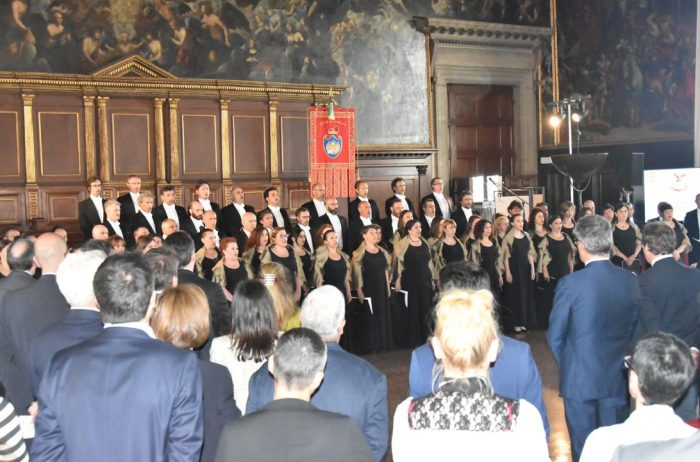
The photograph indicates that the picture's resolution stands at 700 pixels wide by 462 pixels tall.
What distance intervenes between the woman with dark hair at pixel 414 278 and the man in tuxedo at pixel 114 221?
11.0 feet

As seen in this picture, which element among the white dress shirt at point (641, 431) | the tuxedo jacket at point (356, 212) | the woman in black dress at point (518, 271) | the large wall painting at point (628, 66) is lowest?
the woman in black dress at point (518, 271)

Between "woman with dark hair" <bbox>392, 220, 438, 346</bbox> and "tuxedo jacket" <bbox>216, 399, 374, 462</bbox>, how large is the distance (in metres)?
7.84

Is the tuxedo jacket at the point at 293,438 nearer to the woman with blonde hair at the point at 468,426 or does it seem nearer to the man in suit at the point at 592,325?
the woman with blonde hair at the point at 468,426

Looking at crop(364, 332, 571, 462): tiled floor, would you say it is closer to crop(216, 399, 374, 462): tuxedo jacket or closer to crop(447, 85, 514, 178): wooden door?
crop(216, 399, 374, 462): tuxedo jacket

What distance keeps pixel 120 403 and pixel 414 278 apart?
779 cm

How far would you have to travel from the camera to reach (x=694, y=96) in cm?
1603

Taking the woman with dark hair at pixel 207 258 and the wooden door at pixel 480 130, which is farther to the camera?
the wooden door at pixel 480 130

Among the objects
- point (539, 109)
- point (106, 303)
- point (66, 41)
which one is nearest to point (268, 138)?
point (66, 41)

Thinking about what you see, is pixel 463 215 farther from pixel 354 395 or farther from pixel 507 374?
pixel 354 395

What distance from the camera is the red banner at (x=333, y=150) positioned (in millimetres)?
15406

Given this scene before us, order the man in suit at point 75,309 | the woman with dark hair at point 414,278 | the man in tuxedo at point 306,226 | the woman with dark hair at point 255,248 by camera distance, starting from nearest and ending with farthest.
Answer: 1. the man in suit at point 75,309
2. the woman with dark hair at point 255,248
3. the woman with dark hair at point 414,278
4. the man in tuxedo at point 306,226

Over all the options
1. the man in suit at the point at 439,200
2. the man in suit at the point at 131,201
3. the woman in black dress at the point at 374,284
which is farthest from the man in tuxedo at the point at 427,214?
the man in suit at the point at 131,201

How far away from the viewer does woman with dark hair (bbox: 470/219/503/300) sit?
11.2 meters

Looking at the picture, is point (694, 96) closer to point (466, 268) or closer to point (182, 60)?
point (182, 60)
